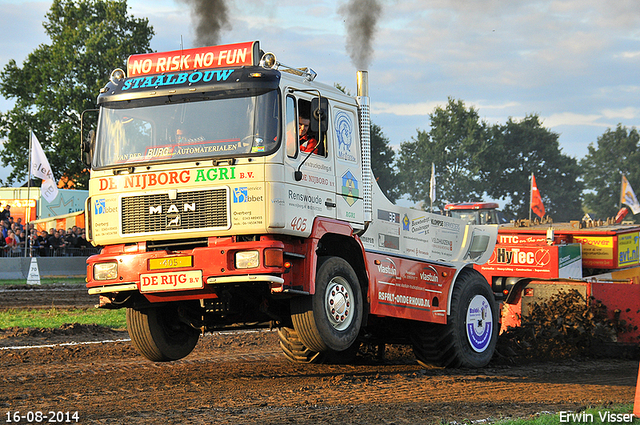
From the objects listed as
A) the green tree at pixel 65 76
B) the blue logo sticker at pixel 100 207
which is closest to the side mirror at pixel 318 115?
the blue logo sticker at pixel 100 207

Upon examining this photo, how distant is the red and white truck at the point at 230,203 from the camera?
7449mm

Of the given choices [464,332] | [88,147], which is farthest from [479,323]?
[88,147]

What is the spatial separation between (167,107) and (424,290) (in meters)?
4.10

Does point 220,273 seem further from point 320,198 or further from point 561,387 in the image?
point 561,387

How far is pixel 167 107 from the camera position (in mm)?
7891

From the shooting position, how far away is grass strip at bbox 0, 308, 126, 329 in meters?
14.3

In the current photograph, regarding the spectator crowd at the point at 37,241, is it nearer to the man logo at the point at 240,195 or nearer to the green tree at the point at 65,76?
the green tree at the point at 65,76

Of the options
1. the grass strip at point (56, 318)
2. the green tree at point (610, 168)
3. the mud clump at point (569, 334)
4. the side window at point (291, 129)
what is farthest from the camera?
the green tree at point (610, 168)

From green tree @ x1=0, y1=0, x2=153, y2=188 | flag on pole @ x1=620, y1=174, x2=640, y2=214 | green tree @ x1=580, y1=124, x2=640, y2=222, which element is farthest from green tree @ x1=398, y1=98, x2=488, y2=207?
green tree @ x1=0, y1=0, x2=153, y2=188

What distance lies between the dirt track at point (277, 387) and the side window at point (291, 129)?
251 centimetres

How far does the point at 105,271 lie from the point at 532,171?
2705 inches

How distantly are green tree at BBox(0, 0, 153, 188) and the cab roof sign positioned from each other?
34.2 metres

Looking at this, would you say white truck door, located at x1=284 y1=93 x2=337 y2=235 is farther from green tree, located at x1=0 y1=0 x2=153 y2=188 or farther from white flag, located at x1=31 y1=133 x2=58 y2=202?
green tree, located at x1=0 y1=0 x2=153 y2=188

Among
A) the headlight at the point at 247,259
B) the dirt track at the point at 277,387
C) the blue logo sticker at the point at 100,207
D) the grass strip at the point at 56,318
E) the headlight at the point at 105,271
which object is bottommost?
the dirt track at the point at 277,387
